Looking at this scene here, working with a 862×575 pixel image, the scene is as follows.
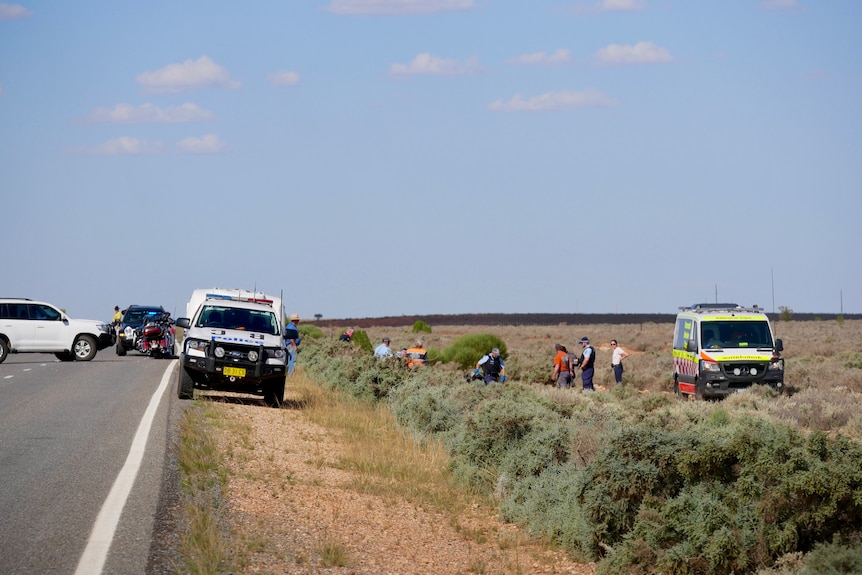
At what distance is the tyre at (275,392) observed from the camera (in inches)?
833

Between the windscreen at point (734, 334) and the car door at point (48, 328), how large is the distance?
19.7m

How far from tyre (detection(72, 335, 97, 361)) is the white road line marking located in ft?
67.1

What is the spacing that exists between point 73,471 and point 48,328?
933 inches

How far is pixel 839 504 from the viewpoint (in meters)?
8.51

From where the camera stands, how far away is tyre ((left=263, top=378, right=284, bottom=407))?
69.4 feet

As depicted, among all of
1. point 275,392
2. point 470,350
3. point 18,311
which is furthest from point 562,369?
point 470,350

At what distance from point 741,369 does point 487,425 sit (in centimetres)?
1511

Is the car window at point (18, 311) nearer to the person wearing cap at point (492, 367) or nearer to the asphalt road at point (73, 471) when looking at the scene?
the asphalt road at point (73, 471)

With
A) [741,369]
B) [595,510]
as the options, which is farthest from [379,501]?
[741,369]

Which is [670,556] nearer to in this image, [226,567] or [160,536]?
[226,567]

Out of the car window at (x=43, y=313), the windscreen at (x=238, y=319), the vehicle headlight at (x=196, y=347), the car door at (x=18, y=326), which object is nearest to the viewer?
the vehicle headlight at (x=196, y=347)

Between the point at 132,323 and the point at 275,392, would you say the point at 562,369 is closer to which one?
the point at 275,392

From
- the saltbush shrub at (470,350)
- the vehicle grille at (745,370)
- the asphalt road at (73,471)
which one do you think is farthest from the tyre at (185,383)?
the saltbush shrub at (470,350)

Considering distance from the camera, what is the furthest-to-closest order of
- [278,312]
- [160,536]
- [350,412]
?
1. [278,312]
2. [350,412]
3. [160,536]
